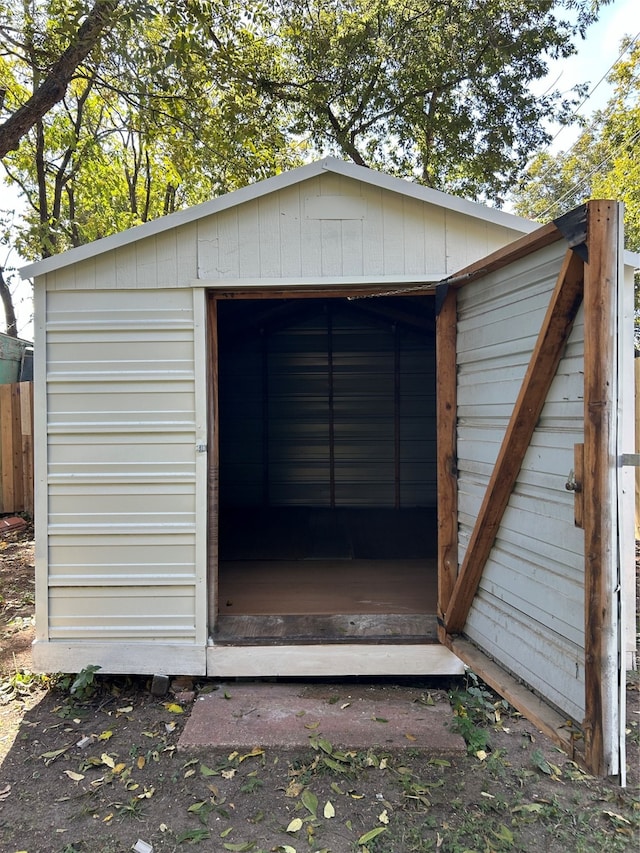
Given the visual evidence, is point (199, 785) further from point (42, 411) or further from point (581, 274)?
point (581, 274)

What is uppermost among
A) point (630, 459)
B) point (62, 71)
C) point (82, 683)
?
point (62, 71)

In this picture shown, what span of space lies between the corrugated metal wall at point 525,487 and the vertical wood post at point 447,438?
0.22 feet

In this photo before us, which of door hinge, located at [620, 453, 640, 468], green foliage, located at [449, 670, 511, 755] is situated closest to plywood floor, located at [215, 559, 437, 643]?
green foliage, located at [449, 670, 511, 755]

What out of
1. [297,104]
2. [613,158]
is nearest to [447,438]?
[297,104]

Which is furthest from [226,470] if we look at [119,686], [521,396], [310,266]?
[521,396]

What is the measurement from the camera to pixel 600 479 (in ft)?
5.45

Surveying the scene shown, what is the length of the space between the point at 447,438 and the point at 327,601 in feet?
5.51

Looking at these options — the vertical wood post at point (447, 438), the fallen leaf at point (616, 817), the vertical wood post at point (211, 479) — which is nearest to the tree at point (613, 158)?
the vertical wood post at point (447, 438)

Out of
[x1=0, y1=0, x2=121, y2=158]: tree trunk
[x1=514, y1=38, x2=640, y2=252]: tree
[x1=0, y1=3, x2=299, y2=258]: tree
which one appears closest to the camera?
[x1=0, y1=0, x2=121, y2=158]: tree trunk

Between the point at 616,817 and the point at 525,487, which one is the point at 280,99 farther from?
the point at 616,817

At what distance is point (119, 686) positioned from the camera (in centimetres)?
346

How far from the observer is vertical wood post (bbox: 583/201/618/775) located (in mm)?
1649

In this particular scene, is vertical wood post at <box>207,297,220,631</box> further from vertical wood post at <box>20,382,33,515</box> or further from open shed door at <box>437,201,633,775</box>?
vertical wood post at <box>20,382,33,515</box>

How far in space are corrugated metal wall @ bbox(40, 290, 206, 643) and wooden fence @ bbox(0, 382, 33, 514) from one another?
16.3 feet
